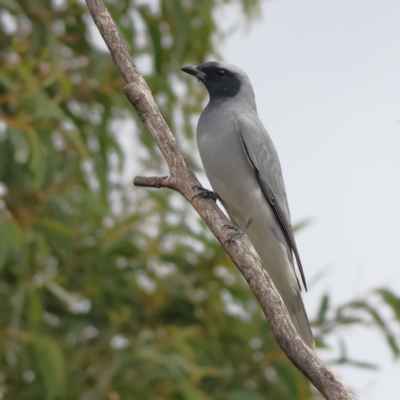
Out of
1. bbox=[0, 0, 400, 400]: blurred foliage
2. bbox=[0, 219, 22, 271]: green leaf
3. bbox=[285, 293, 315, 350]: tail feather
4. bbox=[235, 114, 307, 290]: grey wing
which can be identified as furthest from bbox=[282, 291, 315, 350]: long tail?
bbox=[0, 219, 22, 271]: green leaf

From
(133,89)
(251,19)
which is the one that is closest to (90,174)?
(251,19)

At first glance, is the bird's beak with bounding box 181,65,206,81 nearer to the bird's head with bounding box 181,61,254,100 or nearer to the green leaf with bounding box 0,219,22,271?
the bird's head with bounding box 181,61,254,100

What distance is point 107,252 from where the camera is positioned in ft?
18.1

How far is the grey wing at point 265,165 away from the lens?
4426 millimetres

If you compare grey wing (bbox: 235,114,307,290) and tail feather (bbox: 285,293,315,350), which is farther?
grey wing (bbox: 235,114,307,290)

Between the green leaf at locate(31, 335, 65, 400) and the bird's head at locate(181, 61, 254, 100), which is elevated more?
the bird's head at locate(181, 61, 254, 100)

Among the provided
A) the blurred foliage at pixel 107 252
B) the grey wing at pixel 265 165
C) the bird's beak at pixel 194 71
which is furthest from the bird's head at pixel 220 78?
the blurred foliage at pixel 107 252

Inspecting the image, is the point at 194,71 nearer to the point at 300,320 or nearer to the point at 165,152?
the point at 165,152

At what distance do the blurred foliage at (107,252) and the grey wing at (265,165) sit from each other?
112 centimetres

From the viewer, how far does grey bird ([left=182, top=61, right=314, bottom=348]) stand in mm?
4344

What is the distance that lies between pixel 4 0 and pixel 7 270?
188 cm

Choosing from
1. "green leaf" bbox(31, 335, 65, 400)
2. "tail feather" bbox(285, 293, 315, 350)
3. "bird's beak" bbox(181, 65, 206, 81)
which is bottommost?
"green leaf" bbox(31, 335, 65, 400)

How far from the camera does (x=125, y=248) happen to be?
5582 mm

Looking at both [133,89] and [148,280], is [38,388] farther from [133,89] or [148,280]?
[133,89]
